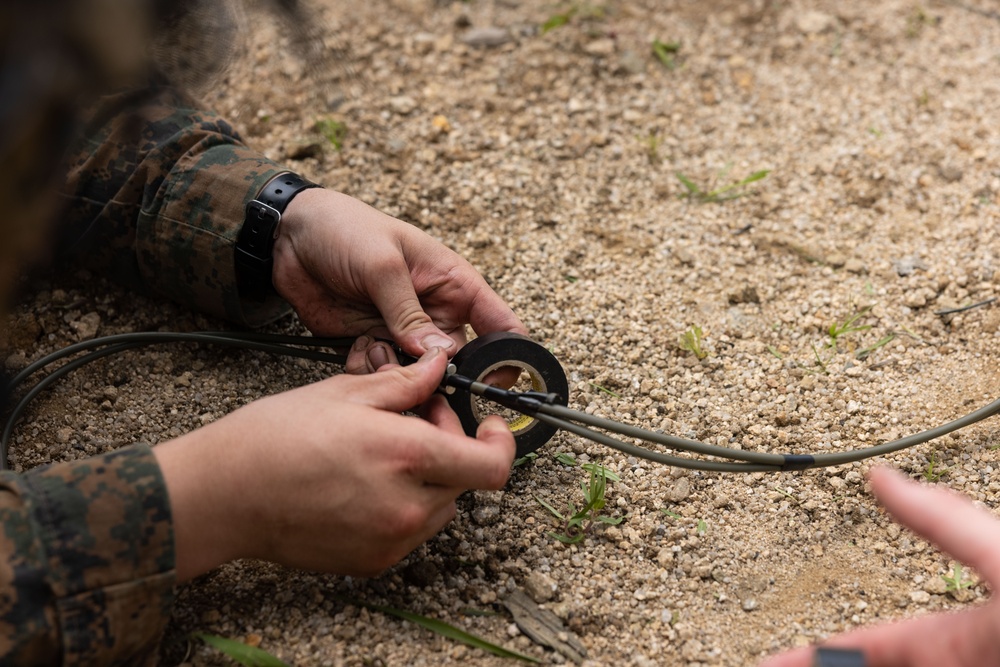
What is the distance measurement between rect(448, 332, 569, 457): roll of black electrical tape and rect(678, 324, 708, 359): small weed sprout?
0.47 m

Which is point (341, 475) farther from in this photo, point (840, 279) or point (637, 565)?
point (840, 279)

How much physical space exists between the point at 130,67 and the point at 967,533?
1.25m

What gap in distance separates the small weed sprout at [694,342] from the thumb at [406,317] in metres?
0.65

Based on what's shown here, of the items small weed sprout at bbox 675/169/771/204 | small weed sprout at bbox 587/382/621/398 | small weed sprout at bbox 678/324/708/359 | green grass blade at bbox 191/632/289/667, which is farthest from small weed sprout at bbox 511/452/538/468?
small weed sprout at bbox 675/169/771/204

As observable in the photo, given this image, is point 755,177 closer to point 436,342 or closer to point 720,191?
point 720,191

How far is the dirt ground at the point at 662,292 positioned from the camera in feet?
5.50

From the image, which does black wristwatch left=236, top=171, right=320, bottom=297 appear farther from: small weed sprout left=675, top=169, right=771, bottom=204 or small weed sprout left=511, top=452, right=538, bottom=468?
small weed sprout left=675, top=169, right=771, bottom=204

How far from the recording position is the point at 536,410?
5.54 ft

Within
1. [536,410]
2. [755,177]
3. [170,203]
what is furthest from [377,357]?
[755,177]

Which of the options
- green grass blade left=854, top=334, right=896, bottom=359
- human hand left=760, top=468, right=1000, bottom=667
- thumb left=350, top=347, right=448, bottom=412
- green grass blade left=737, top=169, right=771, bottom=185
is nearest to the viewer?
human hand left=760, top=468, right=1000, bottom=667

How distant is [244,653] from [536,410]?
67 cm

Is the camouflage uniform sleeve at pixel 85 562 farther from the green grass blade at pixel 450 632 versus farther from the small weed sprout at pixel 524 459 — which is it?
the small weed sprout at pixel 524 459

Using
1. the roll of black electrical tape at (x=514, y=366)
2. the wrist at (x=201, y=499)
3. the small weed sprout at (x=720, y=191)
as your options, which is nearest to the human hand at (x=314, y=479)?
the wrist at (x=201, y=499)

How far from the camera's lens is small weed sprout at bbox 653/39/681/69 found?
301cm
